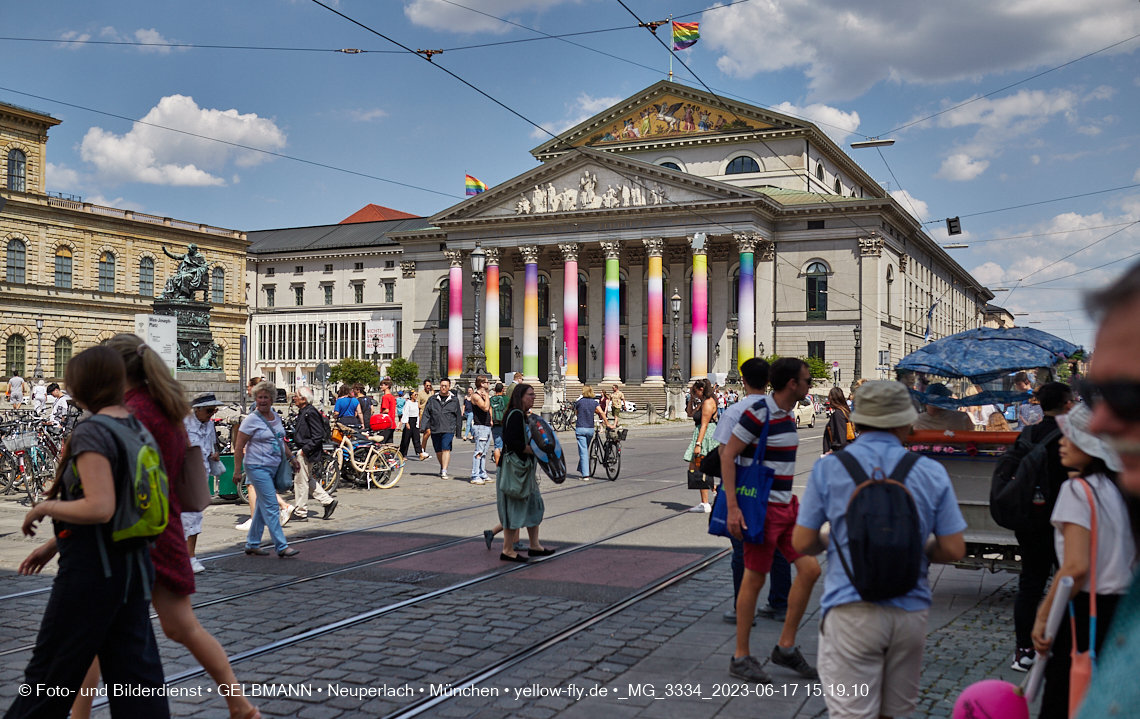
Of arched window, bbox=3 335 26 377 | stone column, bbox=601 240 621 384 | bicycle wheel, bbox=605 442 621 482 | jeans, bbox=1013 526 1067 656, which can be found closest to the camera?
jeans, bbox=1013 526 1067 656

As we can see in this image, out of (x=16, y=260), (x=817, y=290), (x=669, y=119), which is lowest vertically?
(x=817, y=290)

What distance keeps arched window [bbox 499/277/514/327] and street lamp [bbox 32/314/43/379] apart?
1163 inches

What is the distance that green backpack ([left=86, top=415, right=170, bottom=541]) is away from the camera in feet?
12.7

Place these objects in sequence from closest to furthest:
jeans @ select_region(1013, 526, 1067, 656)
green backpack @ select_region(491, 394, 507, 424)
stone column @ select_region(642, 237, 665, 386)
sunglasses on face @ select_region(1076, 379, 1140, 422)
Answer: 1. sunglasses on face @ select_region(1076, 379, 1140, 422)
2. jeans @ select_region(1013, 526, 1067, 656)
3. green backpack @ select_region(491, 394, 507, 424)
4. stone column @ select_region(642, 237, 665, 386)

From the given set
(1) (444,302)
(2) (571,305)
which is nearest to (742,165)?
(2) (571,305)

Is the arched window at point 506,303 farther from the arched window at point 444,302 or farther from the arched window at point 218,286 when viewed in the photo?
the arched window at point 218,286

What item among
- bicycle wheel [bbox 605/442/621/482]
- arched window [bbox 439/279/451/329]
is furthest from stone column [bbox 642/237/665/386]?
bicycle wheel [bbox 605/442/621/482]

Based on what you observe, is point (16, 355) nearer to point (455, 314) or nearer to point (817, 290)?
point (455, 314)

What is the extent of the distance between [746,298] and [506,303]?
18.3 meters

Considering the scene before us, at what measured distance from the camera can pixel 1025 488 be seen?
578cm

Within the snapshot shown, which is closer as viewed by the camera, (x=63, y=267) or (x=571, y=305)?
(x=571, y=305)

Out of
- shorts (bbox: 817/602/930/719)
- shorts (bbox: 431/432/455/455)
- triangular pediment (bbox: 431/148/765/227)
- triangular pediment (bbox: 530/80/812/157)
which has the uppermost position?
triangular pediment (bbox: 530/80/812/157)

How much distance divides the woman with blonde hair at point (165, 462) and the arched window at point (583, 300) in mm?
59311

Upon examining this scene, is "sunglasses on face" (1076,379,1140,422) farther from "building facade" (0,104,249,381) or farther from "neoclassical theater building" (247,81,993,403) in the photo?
"building facade" (0,104,249,381)
